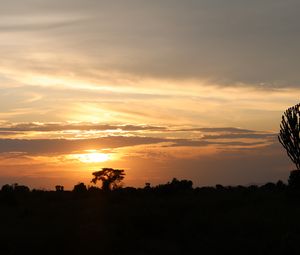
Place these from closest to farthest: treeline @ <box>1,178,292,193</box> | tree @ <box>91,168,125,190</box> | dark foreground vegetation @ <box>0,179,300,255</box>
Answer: dark foreground vegetation @ <box>0,179,300,255</box>, treeline @ <box>1,178,292,193</box>, tree @ <box>91,168,125,190</box>

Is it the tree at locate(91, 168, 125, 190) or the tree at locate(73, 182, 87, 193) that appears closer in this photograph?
the tree at locate(73, 182, 87, 193)


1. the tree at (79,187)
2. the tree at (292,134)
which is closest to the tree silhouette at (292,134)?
the tree at (292,134)

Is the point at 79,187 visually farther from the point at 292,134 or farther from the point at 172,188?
the point at 292,134

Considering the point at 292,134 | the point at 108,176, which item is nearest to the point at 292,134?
the point at 292,134

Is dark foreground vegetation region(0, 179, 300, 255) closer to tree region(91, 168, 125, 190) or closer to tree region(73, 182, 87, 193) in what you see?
tree region(73, 182, 87, 193)

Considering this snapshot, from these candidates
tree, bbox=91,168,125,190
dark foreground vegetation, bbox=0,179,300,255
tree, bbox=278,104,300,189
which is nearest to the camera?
dark foreground vegetation, bbox=0,179,300,255

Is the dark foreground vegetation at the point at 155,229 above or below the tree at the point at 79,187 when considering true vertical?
below

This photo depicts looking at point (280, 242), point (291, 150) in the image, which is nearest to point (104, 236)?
point (280, 242)

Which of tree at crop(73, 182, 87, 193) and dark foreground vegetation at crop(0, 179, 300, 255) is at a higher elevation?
tree at crop(73, 182, 87, 193)

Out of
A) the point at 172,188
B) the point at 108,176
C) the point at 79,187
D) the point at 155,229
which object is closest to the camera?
the point at 155,229

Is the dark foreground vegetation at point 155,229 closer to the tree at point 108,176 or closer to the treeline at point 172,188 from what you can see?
the treeline at point 172,188

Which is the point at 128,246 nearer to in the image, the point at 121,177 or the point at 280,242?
the point at 280,242

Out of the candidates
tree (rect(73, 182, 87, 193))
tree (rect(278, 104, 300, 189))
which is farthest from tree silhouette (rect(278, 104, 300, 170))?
tree (rect(73, 182, 87, 193))

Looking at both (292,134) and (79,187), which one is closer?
(292,134)
